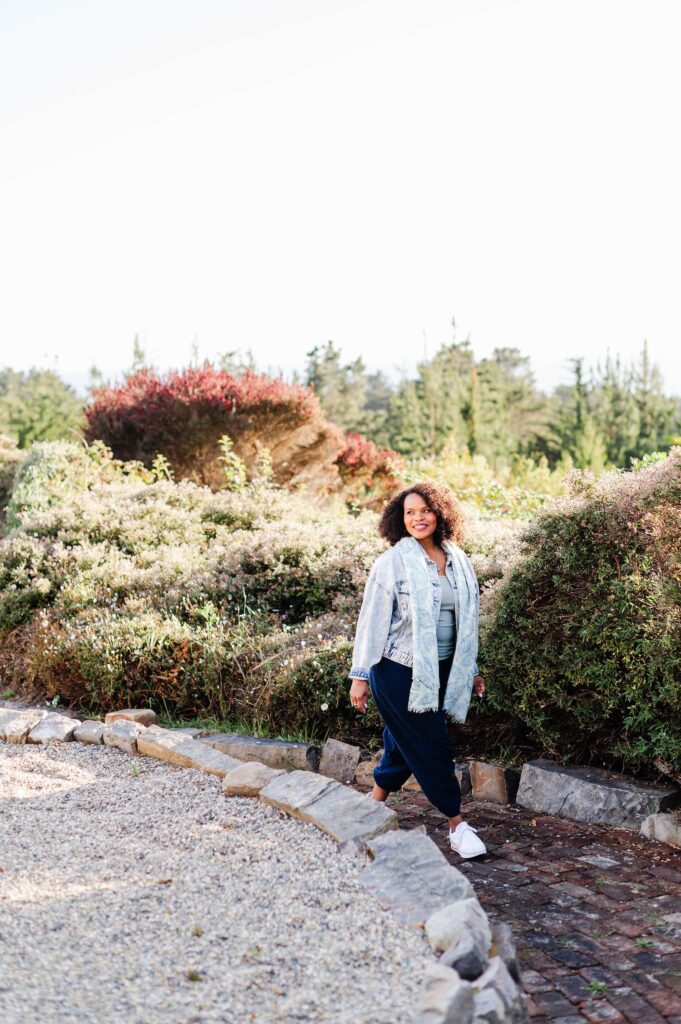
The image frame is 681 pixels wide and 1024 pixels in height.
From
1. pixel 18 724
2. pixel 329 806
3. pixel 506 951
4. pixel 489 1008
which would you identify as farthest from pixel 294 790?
pixel 18 724

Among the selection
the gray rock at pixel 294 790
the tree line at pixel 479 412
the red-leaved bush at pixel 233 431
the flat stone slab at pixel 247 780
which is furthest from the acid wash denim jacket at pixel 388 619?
the tree line at pixel 479 412

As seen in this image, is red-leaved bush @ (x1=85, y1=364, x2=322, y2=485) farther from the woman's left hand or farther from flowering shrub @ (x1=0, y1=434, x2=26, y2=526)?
the woman's left hand

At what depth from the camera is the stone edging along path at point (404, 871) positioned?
2514 millimetres

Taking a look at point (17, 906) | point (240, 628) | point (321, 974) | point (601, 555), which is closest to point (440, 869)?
point (321, 974)

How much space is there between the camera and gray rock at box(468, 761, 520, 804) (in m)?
4.85

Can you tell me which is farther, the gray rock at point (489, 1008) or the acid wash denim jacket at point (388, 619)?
the acid wash denim jacket at point (388, 619)

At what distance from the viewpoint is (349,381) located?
39.0 metres

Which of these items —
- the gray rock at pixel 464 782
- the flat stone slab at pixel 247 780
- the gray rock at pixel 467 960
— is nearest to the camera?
the gray rock at pixel 467 960

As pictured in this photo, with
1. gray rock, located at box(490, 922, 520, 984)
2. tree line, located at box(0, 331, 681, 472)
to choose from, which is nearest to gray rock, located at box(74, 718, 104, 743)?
gray rock, located at box(490, 922, 520, 984)

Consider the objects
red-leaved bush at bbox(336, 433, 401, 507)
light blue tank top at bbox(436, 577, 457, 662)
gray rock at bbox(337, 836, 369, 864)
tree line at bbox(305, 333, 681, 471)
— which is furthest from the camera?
tree line at bbox(305, 333, 681, 471)

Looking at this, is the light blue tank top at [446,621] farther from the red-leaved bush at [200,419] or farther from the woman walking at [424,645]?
the red-leaved bush at [200,419]

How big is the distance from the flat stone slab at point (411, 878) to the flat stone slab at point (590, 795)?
1233mm

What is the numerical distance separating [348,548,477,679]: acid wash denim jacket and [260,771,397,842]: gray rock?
54 centimetres

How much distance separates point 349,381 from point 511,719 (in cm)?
3446
